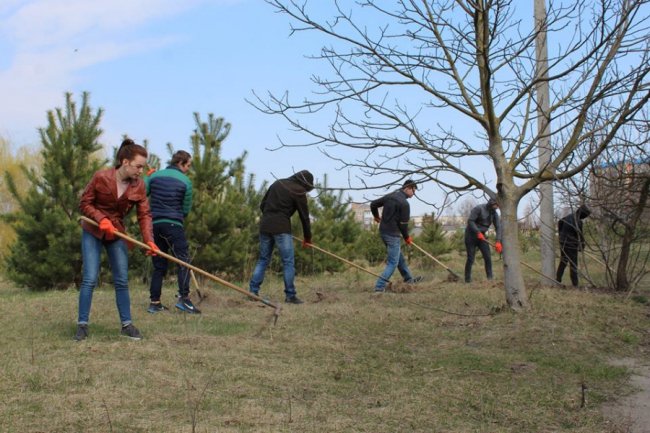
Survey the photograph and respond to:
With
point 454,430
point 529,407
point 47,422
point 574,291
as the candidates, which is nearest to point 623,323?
point 574,291

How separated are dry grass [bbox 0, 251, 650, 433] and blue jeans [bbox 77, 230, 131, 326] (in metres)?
0.24

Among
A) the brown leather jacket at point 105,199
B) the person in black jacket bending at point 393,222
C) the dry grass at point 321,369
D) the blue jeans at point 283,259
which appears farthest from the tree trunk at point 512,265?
the brown leather jacket at point 105,199

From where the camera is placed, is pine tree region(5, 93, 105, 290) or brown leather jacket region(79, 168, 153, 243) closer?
brown leather jacket region(79, 168, 153, 243)

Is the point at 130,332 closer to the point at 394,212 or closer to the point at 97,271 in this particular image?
the point at 97,271

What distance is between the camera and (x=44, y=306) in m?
7.04

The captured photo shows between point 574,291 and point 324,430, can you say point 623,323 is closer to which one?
point 574,291

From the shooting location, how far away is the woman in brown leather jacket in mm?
5117

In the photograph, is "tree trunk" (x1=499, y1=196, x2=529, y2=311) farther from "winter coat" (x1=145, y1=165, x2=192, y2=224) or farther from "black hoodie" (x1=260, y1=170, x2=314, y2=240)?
"winter coat" (x1=145, y1=165, x2=192, y2=224)

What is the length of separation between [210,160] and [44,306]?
446 cm

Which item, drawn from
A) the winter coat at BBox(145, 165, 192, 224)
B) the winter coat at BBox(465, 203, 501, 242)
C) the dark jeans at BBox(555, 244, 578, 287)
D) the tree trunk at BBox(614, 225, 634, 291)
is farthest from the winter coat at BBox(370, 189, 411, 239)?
the winter coat at BBox(145, 165, 192, 224)

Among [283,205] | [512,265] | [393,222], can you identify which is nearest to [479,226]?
[393,222]

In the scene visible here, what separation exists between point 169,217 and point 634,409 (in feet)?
15.2

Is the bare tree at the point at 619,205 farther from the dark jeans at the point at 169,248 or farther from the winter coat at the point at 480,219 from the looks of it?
the dark jeans at the point at 169,248

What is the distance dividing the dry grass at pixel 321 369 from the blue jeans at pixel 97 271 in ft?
0.80
